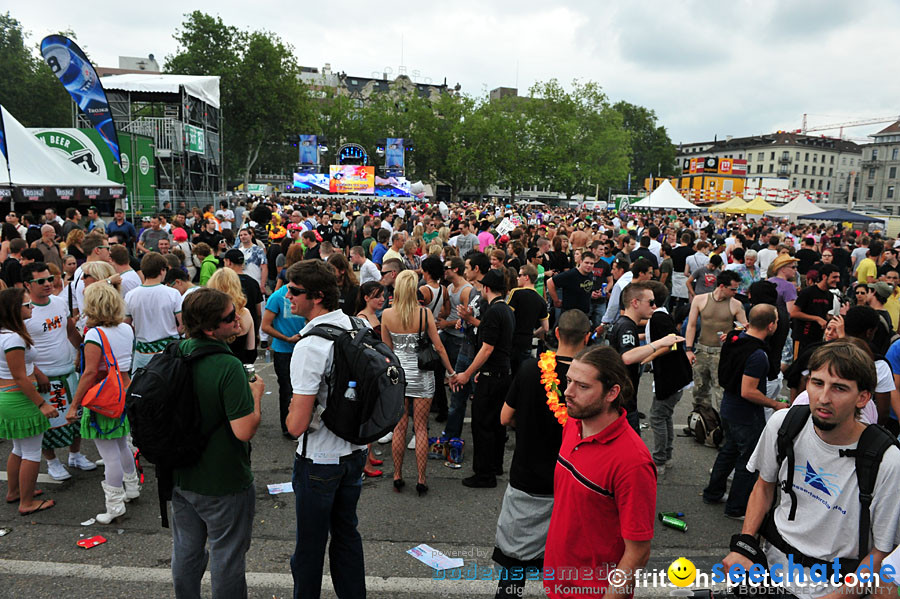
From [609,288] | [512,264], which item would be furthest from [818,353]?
[609,288]

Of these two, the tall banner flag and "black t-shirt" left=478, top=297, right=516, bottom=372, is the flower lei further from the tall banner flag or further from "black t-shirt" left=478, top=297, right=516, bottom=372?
the tall banner flag

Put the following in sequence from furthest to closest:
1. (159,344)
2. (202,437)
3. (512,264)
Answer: (512,264) < (159,344) < (202,437)

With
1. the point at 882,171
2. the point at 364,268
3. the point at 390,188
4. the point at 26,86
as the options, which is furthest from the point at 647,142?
the point at 364,268

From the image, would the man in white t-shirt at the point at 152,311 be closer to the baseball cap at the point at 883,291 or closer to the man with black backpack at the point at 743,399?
the man with black backpack at the point at 743,399

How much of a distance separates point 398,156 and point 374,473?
161 feet

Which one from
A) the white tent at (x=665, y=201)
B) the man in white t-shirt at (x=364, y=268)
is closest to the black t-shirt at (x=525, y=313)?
the man in white t-shirt at (x=364, y=268)

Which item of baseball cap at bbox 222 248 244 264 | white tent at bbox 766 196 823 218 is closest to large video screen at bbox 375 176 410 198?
white tent at bbox 766 196 823 218

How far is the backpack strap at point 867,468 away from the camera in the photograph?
6.81 ft

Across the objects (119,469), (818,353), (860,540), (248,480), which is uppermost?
(818,353)

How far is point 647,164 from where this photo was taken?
97438mm

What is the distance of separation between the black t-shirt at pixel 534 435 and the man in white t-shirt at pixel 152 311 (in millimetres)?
3388

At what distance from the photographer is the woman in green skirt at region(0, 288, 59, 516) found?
4035mm

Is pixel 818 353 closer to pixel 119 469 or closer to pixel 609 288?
pixel 119 469

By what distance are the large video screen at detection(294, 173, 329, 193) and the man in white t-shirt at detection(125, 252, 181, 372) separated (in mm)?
43268
